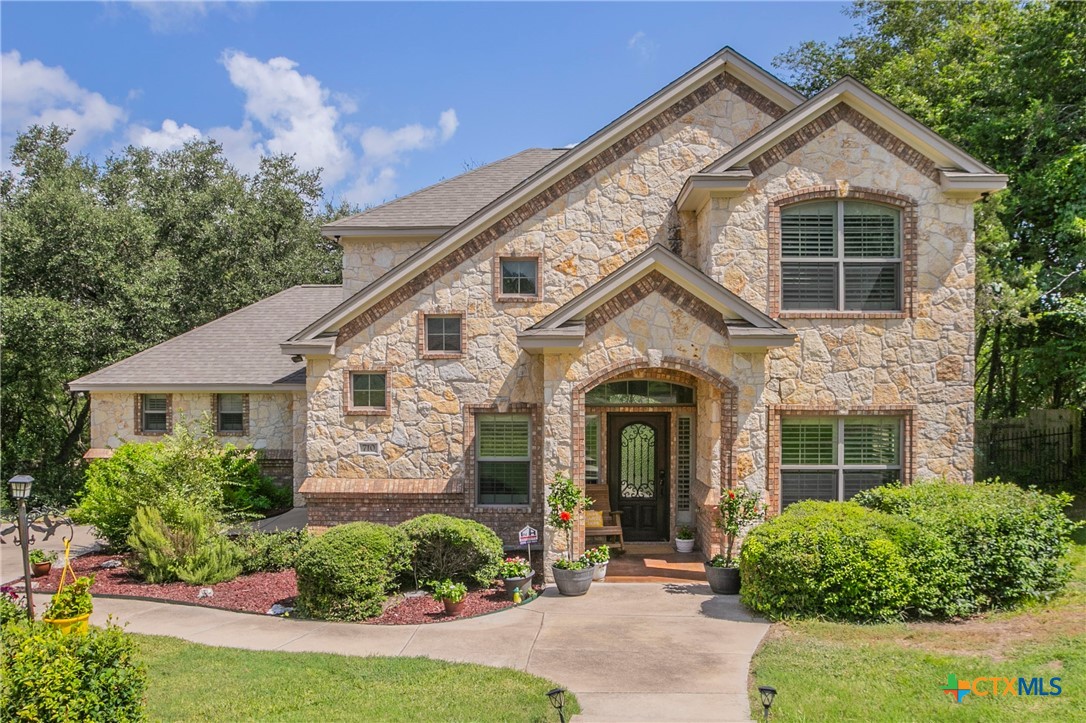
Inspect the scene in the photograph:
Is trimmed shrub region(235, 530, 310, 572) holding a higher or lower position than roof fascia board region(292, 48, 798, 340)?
lower

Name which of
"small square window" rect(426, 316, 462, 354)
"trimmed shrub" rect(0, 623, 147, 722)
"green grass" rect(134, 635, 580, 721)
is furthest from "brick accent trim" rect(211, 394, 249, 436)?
"trimmed shrub" rect(0, 623, 147, 722)

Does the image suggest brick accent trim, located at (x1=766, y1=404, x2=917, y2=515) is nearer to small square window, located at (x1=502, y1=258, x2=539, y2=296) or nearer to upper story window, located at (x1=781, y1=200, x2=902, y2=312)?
upper story window, located at (x1=781, y1=200, x2=902, y2=312)

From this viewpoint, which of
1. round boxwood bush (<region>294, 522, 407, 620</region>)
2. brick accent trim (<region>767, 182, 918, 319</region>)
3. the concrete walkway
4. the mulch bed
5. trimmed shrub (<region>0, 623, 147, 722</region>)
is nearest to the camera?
trimmed shrub (<region>0, 623, 147, 722</region>)

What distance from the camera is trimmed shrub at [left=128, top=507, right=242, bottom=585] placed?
11.6 meters

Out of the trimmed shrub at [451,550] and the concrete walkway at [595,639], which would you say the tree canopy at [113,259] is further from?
the trimmed shrub at [451,550]

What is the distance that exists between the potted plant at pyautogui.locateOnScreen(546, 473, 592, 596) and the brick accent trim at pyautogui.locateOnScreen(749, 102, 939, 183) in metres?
6.38

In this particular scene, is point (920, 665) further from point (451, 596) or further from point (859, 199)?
point (859, 199)

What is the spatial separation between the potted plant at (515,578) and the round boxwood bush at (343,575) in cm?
175

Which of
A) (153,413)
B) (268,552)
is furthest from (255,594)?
(153,413)

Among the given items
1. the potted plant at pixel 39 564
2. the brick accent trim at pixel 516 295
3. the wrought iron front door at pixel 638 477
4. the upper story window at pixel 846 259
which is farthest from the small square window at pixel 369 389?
the upper story window at pixel 846 259

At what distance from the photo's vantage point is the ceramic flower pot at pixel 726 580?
34.6 feet

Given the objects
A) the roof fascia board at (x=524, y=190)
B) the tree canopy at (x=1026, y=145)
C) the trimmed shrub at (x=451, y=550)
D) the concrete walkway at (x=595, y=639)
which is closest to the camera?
the concrete walkway at (x=595, y=639)

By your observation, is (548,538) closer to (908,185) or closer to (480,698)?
(480,698)

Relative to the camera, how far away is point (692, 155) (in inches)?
543
